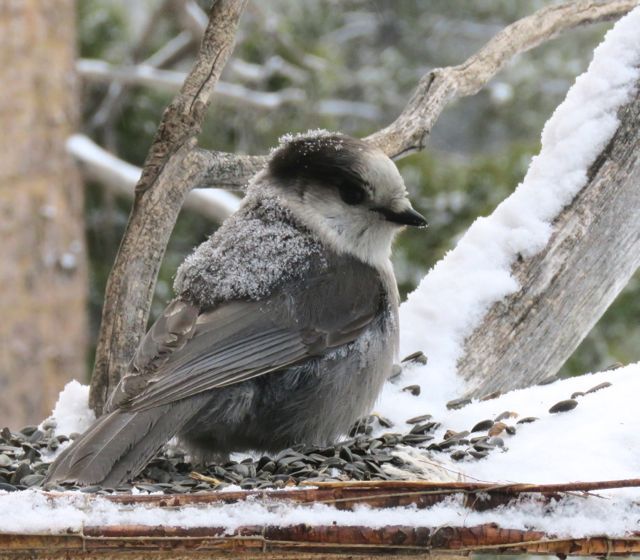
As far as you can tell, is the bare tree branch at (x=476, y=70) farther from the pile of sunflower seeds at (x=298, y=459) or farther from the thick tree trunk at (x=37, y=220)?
the thick tree trunk at (x=37, y=220)

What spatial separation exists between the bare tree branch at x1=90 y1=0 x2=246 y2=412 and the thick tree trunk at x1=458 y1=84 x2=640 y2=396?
111 cm

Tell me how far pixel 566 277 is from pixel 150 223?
142cm

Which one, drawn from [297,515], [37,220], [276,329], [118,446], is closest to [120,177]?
[37,220]

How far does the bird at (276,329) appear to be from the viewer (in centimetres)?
268

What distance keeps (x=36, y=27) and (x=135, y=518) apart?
5289 mm

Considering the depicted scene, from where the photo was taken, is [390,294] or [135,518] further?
[390,294]

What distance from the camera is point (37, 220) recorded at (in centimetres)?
650

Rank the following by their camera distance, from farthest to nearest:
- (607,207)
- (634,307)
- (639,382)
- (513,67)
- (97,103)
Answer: (513,67) → (97,103) → (634,307) → (607,207) → (639,382)

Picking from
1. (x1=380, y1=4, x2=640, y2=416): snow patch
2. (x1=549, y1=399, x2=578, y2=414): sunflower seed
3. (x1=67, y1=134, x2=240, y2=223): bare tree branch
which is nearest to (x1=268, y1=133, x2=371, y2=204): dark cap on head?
(x1=380, y1=4, x2=640, y2=416): snow patch

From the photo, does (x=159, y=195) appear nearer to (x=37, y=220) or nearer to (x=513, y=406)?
(x=513, y=406)

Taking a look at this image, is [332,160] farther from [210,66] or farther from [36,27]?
[36,27]

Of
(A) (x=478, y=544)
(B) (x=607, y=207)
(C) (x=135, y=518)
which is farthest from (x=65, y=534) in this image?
(B) (x=607, y=207)

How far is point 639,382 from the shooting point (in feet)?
9.46

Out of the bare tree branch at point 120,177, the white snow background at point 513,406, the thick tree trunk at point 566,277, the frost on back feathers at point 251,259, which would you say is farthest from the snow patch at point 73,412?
the bare tree branch at point 120,177
